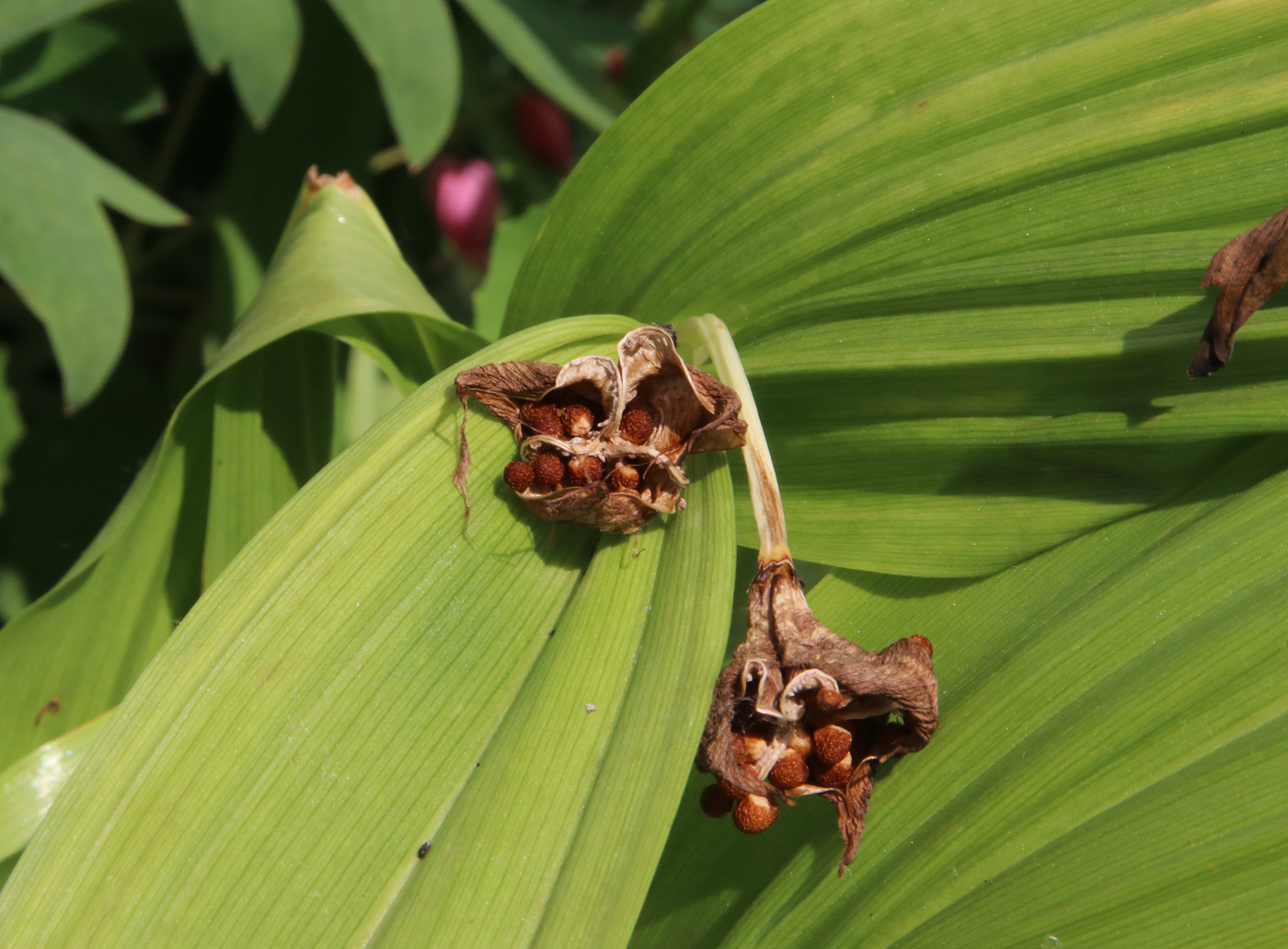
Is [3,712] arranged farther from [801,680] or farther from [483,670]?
[801,680]

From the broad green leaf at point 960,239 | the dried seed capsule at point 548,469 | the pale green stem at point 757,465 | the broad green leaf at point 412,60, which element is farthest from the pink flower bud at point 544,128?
the dried seed capsule at point 548,469

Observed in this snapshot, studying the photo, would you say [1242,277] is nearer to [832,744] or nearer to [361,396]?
[832,744]

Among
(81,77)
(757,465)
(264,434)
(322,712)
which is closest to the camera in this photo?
(322,712)

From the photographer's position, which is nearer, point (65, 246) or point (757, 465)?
point (757, 465)

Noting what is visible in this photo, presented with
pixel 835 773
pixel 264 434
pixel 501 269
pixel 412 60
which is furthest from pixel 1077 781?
pixel 412 60

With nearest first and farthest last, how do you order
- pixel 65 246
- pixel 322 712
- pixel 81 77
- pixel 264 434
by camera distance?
pixel 322 712, pixel 264 434, pixel 65 246, pixel 81 77

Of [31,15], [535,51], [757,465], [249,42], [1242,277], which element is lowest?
[757,465]

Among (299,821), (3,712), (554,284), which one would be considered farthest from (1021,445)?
(3,712)

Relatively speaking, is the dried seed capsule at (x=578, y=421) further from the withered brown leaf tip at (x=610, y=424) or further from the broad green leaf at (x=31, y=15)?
the broad green leaf at (x=31, y=15)
